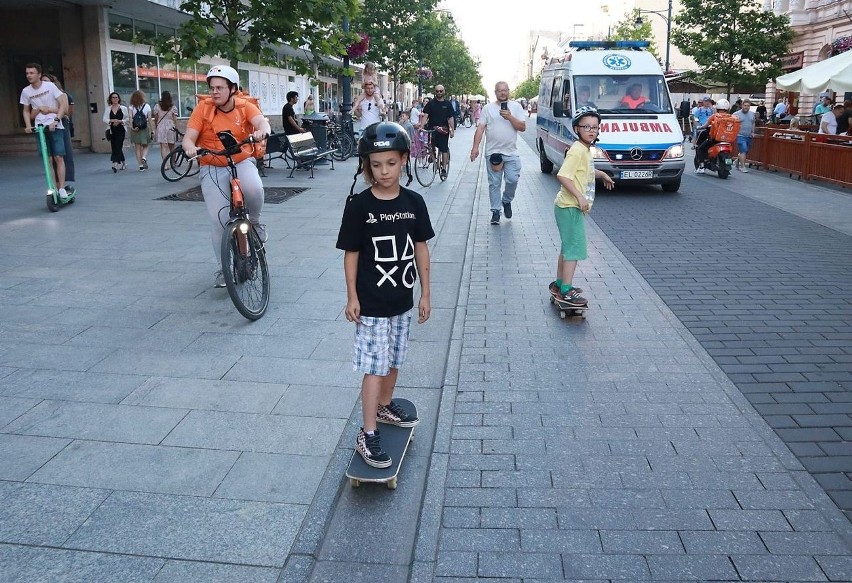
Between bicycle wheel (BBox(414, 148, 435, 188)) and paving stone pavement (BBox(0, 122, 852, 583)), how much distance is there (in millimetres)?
8647

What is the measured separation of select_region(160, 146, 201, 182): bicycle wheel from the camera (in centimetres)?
1499

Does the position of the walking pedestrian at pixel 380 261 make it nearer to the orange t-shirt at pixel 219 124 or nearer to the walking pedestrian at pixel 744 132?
the orange t-shirt at pixel 219 124

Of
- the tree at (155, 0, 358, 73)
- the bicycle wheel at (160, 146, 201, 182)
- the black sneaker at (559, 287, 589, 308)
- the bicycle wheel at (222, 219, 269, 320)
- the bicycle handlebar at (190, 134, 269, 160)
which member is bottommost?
the black sneaker at (559, 287, 589, 308)

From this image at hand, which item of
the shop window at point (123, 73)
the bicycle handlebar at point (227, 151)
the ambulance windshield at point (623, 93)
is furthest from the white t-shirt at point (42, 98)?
the shop window at point (123, 73)

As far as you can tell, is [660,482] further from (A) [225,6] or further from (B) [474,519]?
(A) [225,6]

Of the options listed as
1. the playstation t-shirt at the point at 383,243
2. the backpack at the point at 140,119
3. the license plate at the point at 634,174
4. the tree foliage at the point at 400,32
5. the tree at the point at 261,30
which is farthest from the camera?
the tree foliage at the point at 400,32

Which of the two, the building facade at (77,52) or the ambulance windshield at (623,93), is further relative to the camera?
the building facade at (77,52)

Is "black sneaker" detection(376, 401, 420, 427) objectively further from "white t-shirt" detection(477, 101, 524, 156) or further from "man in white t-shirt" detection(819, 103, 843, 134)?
"man in white t-shirt" detection(819, 103, 843, 134)

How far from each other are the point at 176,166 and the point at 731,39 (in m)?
22.9

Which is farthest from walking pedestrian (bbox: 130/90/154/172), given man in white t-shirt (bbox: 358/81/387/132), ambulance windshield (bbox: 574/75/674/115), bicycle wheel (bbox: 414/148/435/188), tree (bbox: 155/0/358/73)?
ambulance windshield (bbox: 574/75/674/115)

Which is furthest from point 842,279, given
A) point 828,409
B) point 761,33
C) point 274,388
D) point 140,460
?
point 761,33

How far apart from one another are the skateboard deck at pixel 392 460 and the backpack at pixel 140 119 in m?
14.2

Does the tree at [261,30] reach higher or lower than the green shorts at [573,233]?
higher

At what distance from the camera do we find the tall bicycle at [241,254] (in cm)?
599
